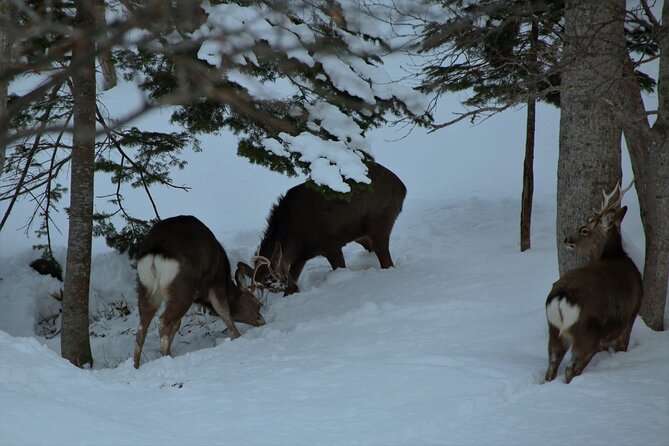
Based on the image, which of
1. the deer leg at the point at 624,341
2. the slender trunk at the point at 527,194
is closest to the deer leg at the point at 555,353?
the deer leg at the point at 624,341

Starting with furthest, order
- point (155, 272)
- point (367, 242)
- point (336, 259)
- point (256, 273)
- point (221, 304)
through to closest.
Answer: point (367, 242) → point (336, 259) → point (256, 273) → point (221, 304) → point (155, 272)

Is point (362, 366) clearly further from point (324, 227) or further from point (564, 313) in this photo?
point (324, 227)

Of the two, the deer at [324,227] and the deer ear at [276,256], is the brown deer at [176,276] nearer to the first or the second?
the deer ear at [276,256]

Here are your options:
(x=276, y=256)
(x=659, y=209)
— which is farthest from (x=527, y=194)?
(x=276, y=256)

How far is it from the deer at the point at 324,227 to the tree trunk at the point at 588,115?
401 centimetres

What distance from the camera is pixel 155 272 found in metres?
7.92

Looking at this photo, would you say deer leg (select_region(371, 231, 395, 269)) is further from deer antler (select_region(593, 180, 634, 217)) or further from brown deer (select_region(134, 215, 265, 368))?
deer antler (select_region(593, 180, 634, 217))

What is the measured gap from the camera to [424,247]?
11.2 metres

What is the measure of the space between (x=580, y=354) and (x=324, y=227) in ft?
17.7

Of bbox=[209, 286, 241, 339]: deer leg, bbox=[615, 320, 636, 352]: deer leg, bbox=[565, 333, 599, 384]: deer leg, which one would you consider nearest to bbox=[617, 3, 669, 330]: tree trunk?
bbox=[615, 320, 636, 352]: deer leg

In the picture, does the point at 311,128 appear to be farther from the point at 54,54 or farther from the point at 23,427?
the point at 54,54

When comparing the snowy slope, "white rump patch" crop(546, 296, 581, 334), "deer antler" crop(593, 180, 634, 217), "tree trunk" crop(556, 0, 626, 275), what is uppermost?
"tree trunk" crop(556, 0, 626, 275)

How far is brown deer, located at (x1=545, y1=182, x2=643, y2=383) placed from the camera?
569cm

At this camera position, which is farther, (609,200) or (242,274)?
(242,274)
